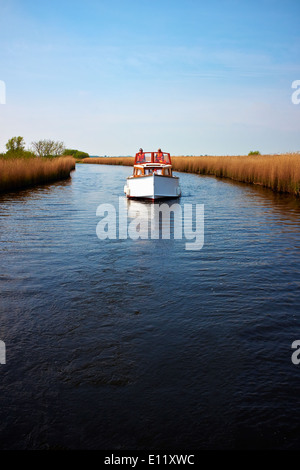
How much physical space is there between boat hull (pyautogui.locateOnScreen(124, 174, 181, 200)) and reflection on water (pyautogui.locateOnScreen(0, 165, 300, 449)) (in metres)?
9.06

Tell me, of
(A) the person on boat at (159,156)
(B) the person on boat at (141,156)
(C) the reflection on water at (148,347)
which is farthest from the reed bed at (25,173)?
(C) the reflection on water at (148,347)

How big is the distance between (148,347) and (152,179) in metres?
13.5

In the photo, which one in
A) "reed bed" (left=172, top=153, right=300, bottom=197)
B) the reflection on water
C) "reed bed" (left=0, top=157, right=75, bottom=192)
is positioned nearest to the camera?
the reflection on water

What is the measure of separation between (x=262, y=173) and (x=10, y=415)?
2418 centimetres

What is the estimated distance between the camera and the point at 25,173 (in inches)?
910

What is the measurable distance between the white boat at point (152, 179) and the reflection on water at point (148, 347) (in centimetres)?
911

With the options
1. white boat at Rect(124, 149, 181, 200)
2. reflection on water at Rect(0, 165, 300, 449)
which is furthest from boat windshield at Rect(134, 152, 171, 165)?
reflection on water at Rect(0, 165, 300, 449)

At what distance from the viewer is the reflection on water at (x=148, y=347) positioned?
287 cm

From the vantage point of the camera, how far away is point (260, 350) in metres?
4.02

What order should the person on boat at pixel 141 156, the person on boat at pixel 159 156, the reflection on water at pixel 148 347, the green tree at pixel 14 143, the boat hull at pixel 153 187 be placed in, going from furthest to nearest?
the green tree at pixel 14 143 < the person on boat at pixel 141 156 < the person on boat at pixel 159 156 < the boat hull at pixel 153 187 < the reflection on water at pixel 148 347

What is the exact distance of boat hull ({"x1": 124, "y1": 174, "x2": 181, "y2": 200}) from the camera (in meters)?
17.2

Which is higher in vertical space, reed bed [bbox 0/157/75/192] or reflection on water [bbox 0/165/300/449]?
reed bed [bbox 0/157/75/192]

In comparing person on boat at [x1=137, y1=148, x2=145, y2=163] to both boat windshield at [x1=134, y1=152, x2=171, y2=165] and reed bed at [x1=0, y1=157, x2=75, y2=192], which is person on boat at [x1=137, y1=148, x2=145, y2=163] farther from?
reed bed at [x1=0, y1=157, x2=75, y2=192]

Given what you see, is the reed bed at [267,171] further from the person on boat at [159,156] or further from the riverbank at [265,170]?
the person on boat at [159,156]
